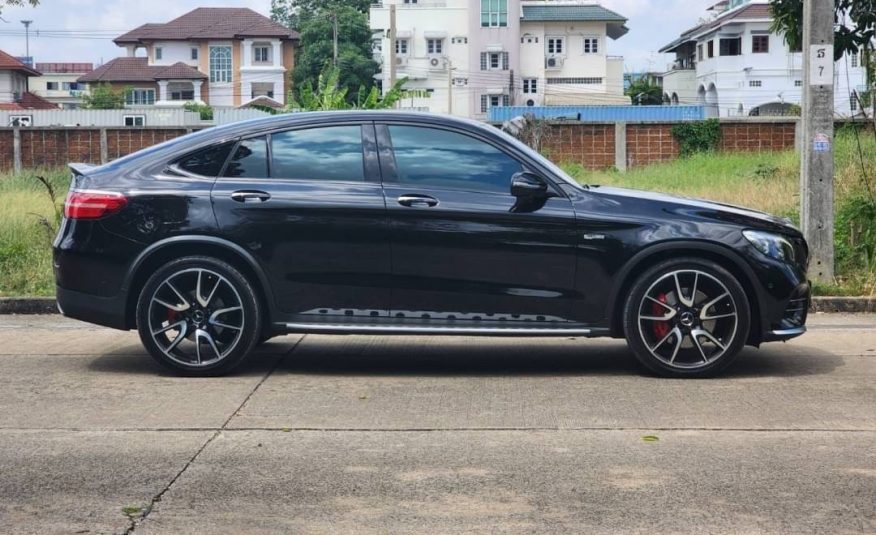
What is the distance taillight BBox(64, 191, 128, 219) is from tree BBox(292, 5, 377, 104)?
73.2 m

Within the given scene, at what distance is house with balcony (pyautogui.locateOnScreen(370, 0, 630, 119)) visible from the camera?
79.2 metres

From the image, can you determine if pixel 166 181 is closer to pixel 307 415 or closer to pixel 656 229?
pixel 307 415

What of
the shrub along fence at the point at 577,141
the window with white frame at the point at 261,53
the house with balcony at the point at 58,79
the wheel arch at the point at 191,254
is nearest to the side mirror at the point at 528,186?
the wheel arch at the point at 191,254

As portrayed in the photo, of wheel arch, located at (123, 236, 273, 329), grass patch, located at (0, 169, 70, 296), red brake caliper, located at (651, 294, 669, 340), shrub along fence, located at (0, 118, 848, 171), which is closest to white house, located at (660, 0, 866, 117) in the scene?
shrub along fence, located at (0, 118, 848, 171)

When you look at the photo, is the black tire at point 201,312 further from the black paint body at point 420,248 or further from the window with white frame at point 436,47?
the window with white frame at point 436,47

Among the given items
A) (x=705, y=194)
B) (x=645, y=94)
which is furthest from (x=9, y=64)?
(x=705, y=194)

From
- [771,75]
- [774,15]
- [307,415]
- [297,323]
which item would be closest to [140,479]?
[307,415]

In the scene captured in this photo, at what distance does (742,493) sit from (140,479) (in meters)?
2.67

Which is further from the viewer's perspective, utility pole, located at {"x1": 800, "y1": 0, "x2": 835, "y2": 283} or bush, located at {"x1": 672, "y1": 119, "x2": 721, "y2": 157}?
bush, located at {"x1": 672, "y1": 119, "x2": 721, "y2": 157}

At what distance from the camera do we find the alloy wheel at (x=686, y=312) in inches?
316

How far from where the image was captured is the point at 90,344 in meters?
9.77

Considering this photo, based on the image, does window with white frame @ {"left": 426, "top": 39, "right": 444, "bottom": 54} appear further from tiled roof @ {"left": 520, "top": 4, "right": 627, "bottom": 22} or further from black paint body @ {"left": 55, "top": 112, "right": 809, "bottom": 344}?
black paint body @ {"left": 55, "top": 112, "right": 809, "bottom": 344}

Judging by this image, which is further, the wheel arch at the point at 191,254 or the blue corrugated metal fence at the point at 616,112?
the blue corrugated metal fence at the point at 616,112

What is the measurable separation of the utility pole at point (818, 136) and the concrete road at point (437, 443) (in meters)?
2.73
